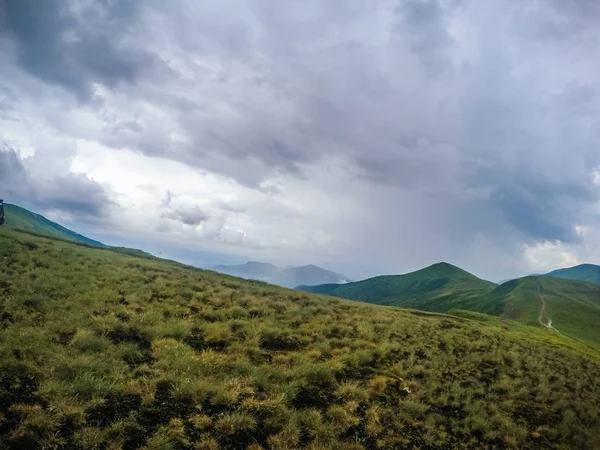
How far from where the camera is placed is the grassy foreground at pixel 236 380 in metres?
9.60

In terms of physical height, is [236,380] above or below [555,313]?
below

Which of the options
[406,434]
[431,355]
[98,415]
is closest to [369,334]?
[431,355]

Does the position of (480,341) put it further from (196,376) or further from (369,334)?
(196,376)

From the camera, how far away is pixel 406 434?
12.4 m

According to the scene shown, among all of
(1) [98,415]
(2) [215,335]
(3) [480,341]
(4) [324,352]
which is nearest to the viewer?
(1) [98,415]

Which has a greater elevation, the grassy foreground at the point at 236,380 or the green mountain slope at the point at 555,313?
the green mountain slope at the point at 555,313

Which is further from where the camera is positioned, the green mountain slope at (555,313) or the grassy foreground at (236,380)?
the green mountain slope at (555,313)

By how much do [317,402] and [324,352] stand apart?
4976mm

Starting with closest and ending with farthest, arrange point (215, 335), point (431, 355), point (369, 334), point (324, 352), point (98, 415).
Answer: point (98, 415) < point (215, 335) < point (324, 352) < point (431, 355) < point (369, 334)

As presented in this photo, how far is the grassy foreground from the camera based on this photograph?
378 inches

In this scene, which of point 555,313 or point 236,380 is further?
point 555,313

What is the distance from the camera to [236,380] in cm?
1252

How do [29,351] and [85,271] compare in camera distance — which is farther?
[85,271]

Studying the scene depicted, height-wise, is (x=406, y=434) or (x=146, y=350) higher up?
(x=146, y=350)
